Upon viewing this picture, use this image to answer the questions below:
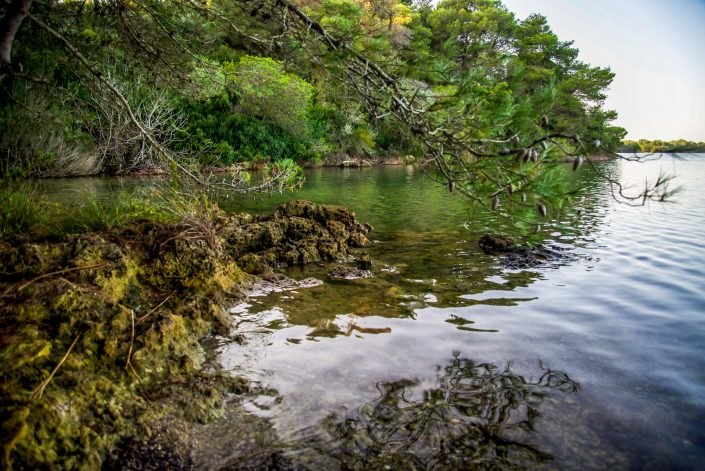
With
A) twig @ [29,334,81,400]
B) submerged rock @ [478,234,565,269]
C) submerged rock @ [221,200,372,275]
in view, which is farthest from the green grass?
submerged rock @ [478,234,565,269]

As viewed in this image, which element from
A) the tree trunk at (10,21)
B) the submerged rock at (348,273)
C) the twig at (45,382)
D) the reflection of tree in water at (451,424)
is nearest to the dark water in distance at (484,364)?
the reflection of tree in water at (451,424)

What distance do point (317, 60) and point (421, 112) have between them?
1.03m

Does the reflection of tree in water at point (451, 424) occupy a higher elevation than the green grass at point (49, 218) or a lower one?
lower

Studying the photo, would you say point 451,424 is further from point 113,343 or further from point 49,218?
point 49,218

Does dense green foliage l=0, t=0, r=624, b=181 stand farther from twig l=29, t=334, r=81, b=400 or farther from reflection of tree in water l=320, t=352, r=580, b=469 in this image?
twig l=29, t=334, r=81, b=400

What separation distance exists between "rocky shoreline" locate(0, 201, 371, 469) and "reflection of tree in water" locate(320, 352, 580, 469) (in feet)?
3.10

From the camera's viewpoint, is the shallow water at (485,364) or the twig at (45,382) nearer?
the twig at (45,382)

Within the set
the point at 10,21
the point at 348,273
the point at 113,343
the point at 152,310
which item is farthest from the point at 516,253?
the point at 10,21

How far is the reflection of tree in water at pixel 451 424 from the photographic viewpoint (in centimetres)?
249

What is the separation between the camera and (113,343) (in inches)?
121

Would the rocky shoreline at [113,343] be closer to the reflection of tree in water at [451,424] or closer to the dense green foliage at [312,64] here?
the reflection of tree in water at [451,424]

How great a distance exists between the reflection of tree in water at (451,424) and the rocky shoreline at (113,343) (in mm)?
945

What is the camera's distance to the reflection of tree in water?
8.18 ft

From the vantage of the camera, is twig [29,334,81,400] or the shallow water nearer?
twig [29,334,81,400]
